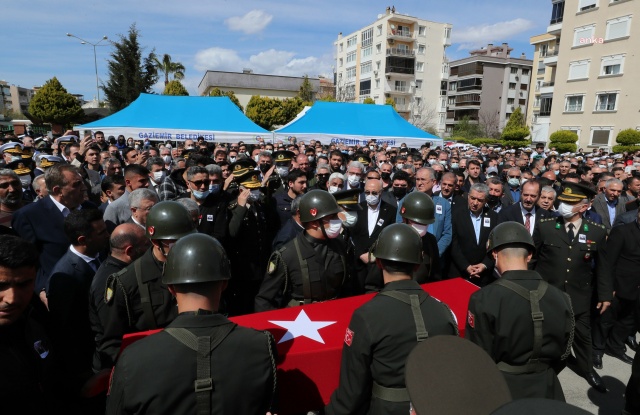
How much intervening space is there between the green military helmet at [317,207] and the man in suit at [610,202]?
19.7 ft

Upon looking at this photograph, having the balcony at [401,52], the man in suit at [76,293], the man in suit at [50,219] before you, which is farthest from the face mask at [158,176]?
the balcony at [401,52]

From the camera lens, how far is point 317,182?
287 inches

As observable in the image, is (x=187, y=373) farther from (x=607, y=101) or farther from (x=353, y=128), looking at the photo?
(x=607, y=101)

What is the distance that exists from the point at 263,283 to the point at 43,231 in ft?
8.18

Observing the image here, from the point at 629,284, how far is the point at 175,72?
6200 centimetres

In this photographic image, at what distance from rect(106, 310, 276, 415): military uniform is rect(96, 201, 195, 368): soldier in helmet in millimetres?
936

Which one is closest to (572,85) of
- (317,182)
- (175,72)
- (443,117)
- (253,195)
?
(443,117)

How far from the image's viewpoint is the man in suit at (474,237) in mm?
5184

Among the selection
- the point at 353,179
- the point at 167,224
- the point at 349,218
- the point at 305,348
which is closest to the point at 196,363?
the point at 305,348

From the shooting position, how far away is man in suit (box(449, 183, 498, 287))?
5184mm

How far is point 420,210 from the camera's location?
12.3 ft

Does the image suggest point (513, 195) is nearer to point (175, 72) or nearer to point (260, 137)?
point (260, 137)

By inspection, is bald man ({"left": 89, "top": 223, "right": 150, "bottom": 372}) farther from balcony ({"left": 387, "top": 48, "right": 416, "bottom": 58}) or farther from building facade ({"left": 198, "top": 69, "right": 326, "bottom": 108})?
building facade ({"left": 198, "top": 69, "right": 326, "bottom": 108})

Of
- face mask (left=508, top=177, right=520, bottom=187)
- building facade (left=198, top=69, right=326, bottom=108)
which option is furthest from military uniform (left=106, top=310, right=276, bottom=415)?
building facade (left=198, top=69, right=326, bottom=108)
